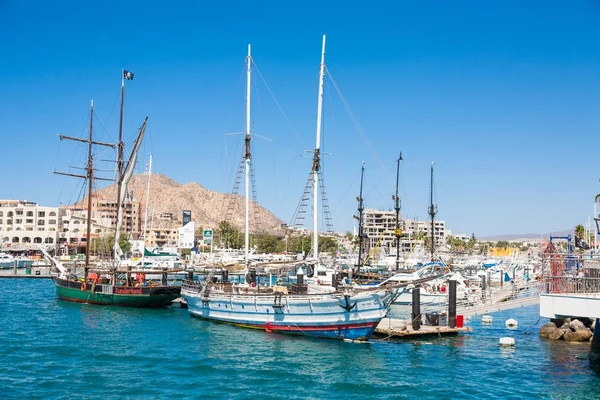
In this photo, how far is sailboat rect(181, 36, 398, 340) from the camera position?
38.4 m

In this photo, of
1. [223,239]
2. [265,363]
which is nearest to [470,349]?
[265,363]

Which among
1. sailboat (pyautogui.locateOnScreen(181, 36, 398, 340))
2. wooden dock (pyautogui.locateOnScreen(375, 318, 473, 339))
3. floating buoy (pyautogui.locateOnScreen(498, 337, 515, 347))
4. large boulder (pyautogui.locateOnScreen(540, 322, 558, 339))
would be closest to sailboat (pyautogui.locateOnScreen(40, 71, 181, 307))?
sailboat (pyautogui.locateOnScreen(181, 36, 398, 340))

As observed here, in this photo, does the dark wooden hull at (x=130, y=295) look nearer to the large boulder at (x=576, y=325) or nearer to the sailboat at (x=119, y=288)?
the sailboat at (x=119, y=288)

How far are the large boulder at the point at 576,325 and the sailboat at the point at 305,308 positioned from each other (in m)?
13.4

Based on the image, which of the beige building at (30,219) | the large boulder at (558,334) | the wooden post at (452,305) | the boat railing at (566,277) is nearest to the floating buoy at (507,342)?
the large boulder at (558,334)

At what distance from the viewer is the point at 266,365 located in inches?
1275

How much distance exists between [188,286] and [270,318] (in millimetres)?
13221

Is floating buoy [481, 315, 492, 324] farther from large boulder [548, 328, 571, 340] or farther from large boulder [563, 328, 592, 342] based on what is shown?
large boulder [563, 328, 592, 342]

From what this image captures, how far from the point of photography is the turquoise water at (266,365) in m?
27.4

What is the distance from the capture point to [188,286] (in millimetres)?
52750

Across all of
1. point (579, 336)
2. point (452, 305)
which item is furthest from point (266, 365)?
point (579, 336)

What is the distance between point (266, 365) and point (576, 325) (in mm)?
23156

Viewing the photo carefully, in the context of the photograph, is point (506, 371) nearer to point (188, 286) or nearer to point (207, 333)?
point (207, 333)

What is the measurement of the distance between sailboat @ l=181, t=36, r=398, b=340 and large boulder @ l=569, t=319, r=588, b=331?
13.4 meters
